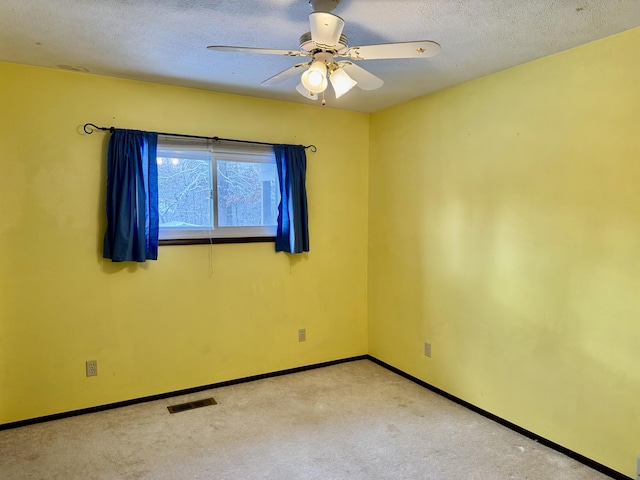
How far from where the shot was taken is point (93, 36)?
88.9 inches

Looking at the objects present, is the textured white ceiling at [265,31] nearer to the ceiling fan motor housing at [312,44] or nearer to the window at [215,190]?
the ceiling fan motor housing at [312,44]

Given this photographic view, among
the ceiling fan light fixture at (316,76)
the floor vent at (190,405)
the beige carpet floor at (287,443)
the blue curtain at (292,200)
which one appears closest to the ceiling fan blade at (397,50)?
the ceiling fan light fixture at (316,76)

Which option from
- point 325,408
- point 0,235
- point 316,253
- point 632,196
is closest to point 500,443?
point 325,408

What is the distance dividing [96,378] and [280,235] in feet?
5.67

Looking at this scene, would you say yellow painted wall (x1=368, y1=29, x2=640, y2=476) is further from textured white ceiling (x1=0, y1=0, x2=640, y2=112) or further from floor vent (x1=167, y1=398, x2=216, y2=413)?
floor vent (x1=167, y1=398, x2=216, y2=413)

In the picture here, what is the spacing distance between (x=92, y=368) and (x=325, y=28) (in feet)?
8.97

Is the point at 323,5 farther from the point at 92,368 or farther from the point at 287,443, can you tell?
the point at 92,368

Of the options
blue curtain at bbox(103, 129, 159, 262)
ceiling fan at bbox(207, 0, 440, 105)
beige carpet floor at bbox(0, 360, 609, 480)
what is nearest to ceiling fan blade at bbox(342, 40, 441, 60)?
ceiling fan at bbox(207, 0, 440, 105)

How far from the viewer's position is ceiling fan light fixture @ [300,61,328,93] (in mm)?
1854

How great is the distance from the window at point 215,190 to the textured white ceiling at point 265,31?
60cm

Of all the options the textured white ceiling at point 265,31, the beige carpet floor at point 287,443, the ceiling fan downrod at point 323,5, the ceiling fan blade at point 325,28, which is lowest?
the beige carpet floor at point 287,443

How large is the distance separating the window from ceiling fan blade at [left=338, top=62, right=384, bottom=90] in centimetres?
151

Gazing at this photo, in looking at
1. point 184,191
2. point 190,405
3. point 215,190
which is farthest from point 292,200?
point 190,405

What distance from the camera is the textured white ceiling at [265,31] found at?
1.92 metres
